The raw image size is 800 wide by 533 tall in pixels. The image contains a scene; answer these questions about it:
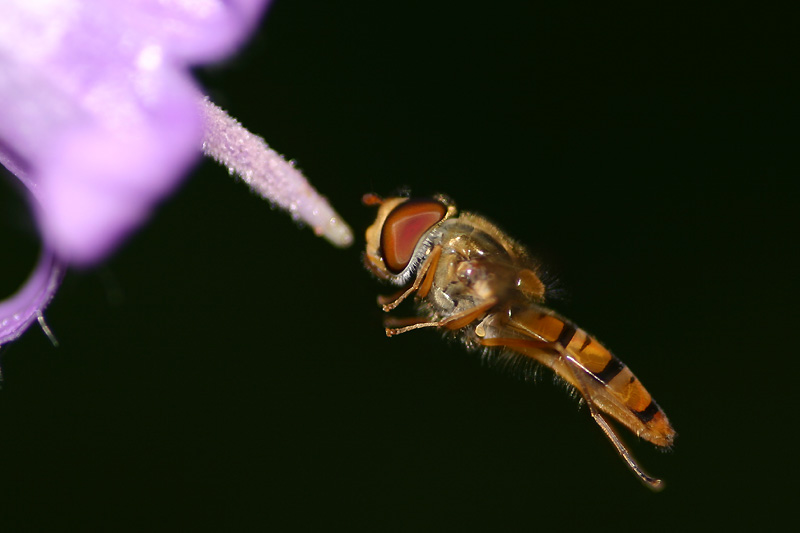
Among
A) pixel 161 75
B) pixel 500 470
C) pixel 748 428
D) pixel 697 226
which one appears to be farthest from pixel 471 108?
pixel 161 75

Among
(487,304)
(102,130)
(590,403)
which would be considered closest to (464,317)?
(487,304)

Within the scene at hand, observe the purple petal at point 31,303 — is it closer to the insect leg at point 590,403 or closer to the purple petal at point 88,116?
the purple petal at point 88,116

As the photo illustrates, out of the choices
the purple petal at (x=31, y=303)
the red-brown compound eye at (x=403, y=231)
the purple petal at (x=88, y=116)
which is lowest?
the purple petal at (x=31, y=303)

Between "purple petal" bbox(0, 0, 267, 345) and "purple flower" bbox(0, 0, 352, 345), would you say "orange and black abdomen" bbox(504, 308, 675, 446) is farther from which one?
"purple petal" bbox(0, 0, 267, 345)

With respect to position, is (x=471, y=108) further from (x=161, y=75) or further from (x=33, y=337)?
(x=161, y=75)

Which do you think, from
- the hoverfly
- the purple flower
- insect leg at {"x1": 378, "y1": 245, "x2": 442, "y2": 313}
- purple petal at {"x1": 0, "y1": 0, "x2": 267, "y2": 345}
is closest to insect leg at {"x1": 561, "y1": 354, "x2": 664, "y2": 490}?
the hoverfly

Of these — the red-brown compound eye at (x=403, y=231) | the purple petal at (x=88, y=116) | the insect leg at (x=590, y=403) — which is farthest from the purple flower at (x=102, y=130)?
the insect leg at (x=590, y=403)
